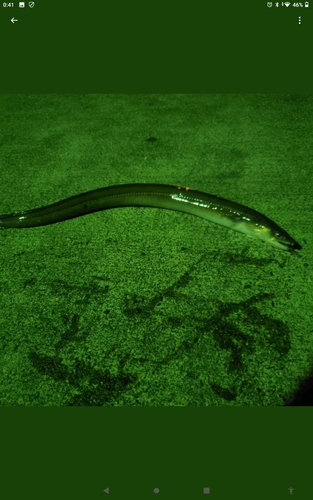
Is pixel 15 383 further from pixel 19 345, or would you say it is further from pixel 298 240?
pixel 298 240

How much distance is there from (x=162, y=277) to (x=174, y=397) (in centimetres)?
81

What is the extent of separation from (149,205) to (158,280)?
0.84m

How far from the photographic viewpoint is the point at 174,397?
1.97 m

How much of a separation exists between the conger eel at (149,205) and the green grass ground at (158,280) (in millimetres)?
69

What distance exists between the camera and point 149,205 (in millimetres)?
3150

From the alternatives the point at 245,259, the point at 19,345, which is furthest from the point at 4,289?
the point at 245,259

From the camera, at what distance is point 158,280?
253cm

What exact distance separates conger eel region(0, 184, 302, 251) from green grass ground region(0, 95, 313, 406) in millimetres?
69

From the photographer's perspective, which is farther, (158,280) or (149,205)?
(149,205)

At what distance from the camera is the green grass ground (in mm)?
2041

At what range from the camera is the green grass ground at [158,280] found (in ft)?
6.70

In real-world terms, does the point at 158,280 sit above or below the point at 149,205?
below

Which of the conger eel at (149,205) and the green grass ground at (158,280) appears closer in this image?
the green grass ground at (158,280)

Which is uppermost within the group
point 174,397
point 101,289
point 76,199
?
point 76,199
